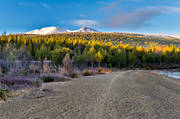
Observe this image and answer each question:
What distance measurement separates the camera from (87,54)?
182 feet

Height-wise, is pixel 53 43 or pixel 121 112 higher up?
pixel 53 43

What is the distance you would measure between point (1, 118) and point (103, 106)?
2.52 meters

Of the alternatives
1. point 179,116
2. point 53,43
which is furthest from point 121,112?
point 53,43

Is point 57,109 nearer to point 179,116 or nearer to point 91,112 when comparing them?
point 91,112

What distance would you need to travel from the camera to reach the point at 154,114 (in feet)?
12.2

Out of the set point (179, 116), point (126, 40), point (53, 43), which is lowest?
point (179, 116)

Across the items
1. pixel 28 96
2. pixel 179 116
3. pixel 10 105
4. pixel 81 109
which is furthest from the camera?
pixel 28 96

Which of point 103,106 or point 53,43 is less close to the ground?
point 53,43

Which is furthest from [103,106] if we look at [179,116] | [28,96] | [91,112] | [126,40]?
[126,40]

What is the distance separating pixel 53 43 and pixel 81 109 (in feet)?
241

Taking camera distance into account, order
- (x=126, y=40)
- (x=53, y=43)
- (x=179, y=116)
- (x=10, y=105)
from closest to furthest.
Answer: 1. (x=179, y=116)
2. (x=10, y=105)
3. (x=53, y=43)
4. (x=126, y=40)

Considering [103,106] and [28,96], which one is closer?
[103,106]

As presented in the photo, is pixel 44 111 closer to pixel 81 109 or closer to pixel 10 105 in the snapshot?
pixel 81 109

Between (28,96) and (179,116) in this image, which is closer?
(179,116)
